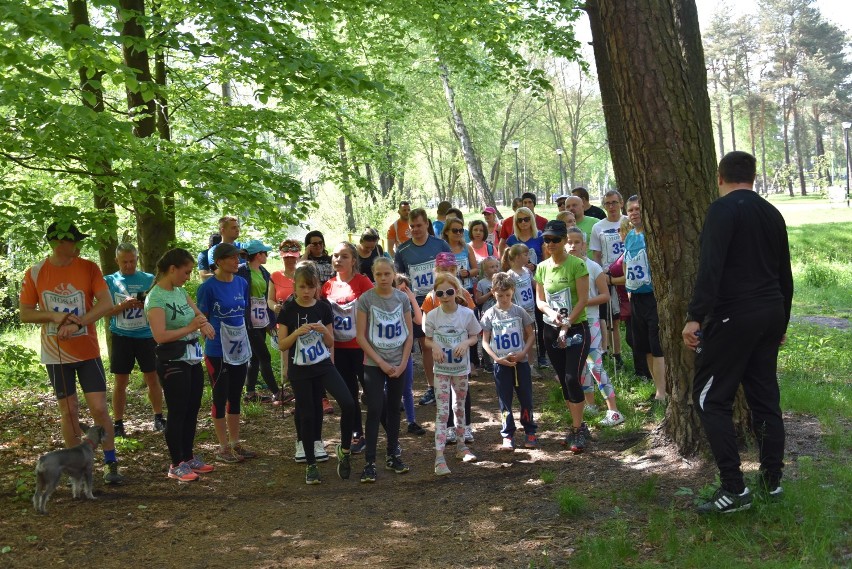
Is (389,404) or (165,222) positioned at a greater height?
(165,222)

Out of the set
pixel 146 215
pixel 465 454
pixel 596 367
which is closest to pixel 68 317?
pixel 465 454

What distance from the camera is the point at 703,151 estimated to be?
5582 mm

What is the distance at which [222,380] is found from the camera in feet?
22.6

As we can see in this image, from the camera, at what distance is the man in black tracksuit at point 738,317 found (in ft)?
14.6

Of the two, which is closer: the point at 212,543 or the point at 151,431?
the point at 212,543

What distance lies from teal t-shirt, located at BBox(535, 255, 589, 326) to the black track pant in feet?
7.79

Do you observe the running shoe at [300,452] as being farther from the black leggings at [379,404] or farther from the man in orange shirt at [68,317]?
the man in orange shirt at [68,317]

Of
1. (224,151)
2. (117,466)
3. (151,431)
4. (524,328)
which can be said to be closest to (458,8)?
(224,151)

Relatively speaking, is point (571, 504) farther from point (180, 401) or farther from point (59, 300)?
point (59, 300)

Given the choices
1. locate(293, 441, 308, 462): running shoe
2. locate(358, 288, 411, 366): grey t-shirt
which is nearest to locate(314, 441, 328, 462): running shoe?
locate(293, 441, 308, 462): running shoe

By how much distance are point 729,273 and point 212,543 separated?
12.6 feet

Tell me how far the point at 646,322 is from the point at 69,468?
5.41m

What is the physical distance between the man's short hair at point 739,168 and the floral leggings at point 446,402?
301 centimetres

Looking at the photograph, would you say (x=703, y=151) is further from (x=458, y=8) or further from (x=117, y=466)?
(x=458, y=8)
